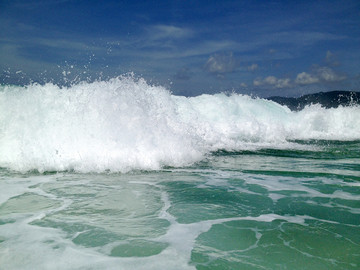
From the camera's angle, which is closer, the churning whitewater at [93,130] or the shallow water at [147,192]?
the shallow water at [147,192]

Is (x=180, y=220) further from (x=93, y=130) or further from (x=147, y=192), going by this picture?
(x=93, y=130)

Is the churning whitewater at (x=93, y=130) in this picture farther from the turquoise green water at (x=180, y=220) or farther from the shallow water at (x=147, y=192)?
the turquoise green water at (x=180, y=220)

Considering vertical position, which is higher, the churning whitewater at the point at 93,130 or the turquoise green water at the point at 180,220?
the churning whitewater at the point at 93,130

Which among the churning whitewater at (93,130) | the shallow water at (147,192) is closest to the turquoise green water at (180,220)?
the shallow water at (147,192)

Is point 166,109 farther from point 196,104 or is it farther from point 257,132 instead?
point 196,104

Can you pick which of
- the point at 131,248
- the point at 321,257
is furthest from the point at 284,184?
the point at 131,248

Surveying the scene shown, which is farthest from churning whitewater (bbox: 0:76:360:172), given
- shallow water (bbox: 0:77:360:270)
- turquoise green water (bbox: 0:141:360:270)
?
turquoise green water (bbox: 0:141:360:270)

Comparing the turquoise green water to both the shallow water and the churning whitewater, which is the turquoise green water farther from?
the churning whitewater

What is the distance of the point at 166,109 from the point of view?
1302 centimetres

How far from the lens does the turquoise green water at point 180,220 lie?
3842mm

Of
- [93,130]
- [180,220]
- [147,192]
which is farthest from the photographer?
[93,130]

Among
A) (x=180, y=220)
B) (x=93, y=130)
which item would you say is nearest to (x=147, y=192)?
(x=180, y=220)

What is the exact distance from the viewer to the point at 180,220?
5172mm

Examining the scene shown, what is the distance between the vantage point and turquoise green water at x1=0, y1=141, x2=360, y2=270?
12.6 ft
